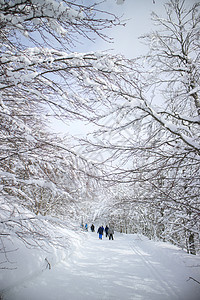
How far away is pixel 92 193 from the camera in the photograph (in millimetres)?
2824

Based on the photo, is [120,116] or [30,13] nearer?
[30,13]

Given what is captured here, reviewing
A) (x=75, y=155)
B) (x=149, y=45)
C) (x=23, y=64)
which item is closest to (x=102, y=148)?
(x=75, y=155)

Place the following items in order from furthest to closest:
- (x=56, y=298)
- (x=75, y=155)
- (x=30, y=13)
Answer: (x=56, y=298)
(x=75, y=155)
(x=30, y=13)

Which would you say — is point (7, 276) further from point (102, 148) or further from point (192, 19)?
point (192, 19)

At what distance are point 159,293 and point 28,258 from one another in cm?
330

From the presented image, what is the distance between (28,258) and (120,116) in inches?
165

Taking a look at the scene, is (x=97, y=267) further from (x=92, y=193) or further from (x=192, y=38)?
(x=192, y=38)

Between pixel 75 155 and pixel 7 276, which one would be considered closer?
pixel 75 155

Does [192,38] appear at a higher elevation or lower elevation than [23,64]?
higher

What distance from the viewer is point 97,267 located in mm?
4887

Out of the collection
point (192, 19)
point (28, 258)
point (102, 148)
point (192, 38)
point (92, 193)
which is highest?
point (192, 19)

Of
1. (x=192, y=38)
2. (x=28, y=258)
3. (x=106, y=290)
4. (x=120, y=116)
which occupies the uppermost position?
(x=192, y=38)

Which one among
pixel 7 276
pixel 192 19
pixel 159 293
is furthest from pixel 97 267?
pixel 192 19

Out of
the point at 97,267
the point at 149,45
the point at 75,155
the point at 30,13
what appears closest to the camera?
the point at 30,13
